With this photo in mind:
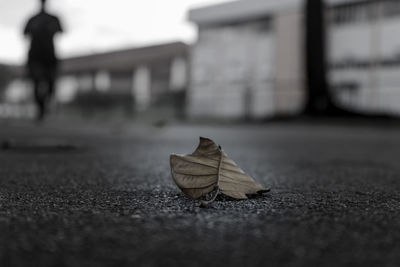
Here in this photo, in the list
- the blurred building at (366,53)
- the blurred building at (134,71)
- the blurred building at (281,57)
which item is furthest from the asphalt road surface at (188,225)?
the blurred building at (134,71)

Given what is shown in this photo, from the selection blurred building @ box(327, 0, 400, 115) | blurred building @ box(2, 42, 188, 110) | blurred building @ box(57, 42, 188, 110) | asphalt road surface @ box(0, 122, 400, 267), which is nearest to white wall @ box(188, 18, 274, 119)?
blurred building @ box(2, 42, 188, 110)

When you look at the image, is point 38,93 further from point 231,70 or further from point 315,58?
point 231,70

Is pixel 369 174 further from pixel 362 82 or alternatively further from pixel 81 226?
pixel 362 82

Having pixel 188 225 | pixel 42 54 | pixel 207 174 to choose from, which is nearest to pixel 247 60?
pixel 42 54

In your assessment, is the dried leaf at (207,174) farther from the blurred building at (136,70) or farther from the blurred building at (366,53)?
the blurred building at (136,70)

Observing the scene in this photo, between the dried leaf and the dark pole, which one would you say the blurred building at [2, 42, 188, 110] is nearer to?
the dark pole
